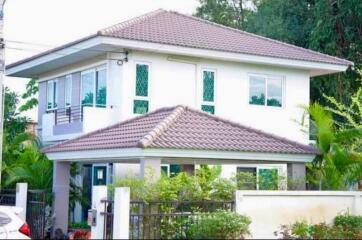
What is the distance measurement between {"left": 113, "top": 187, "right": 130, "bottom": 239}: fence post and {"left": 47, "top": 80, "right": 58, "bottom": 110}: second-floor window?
46.4ft

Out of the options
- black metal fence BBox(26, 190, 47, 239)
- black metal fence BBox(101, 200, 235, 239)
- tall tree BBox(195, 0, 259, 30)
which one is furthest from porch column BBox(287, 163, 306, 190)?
tall tree BBox(195, 0, 259, 30)

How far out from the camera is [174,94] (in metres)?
24.8

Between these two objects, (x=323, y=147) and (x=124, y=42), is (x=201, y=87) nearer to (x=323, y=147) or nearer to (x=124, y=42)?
(x=124, y=42)

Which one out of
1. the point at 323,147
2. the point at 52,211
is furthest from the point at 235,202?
the point at 52,211

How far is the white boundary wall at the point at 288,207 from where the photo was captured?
16.5 metres

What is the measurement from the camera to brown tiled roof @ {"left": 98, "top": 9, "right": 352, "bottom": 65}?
2386cm

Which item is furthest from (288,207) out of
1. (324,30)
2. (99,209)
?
(324,30)

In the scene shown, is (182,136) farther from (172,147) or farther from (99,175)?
(99,175)

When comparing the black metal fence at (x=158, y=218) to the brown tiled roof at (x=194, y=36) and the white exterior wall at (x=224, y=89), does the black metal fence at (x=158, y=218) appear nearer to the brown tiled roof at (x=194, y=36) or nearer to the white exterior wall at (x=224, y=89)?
the white exterior wall at (x=224, y=89)

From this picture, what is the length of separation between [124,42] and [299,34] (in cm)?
1534

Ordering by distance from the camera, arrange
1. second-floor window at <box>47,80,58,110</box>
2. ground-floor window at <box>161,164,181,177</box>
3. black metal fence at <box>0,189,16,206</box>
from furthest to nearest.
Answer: second-floor window at <box>47,80,58,110</box> → ground-floor window at <box>161,164,181,177</box> → black metal fence at <box>0,189,16,206</box>

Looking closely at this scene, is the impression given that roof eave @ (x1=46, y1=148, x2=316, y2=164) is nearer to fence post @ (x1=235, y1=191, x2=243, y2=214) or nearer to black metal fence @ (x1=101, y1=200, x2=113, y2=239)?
black metal fence @ (x1=101, y1=200, x2=113, y2=239)

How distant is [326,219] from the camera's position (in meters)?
18.1

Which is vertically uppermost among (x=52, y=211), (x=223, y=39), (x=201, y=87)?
(x=223, y=39)
